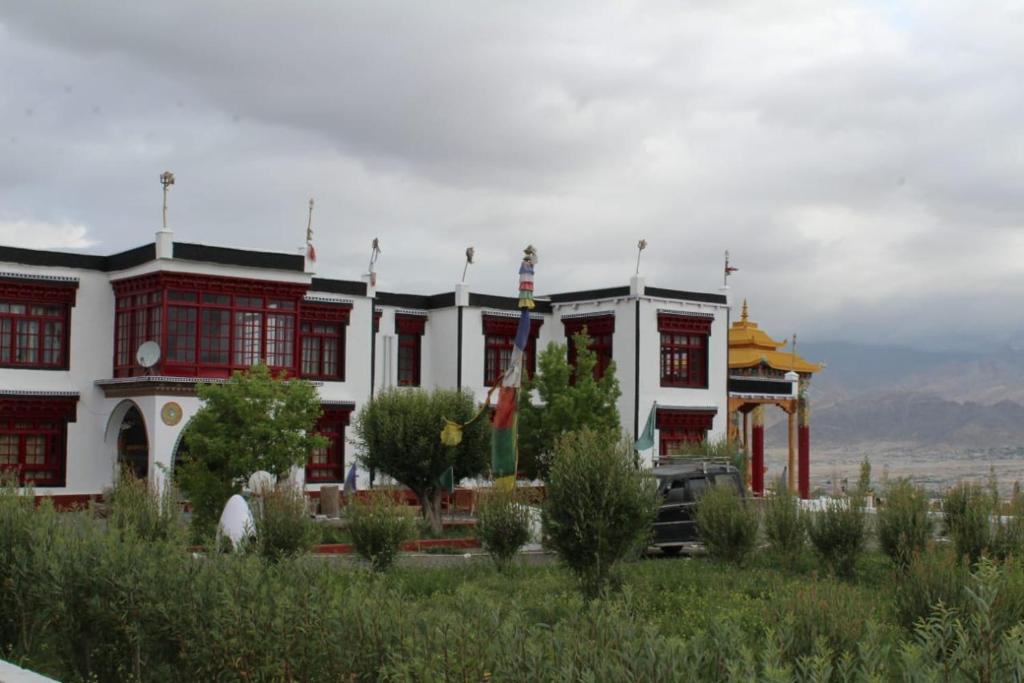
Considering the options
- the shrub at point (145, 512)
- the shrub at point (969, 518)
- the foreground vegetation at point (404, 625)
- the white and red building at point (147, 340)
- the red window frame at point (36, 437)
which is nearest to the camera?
the foreground vegetation at point (404, 625)

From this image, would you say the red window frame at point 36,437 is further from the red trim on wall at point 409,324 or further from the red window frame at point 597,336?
the red window frame at point 597,336

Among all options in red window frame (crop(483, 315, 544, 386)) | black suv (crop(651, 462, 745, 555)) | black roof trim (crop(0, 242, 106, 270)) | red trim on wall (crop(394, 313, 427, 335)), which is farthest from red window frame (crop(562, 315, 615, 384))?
black suv (crop(651, 462, 745, 555))

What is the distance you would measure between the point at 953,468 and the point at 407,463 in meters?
125

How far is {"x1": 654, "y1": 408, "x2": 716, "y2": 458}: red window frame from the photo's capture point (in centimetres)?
4162

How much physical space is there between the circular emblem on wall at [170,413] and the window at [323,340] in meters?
5.80

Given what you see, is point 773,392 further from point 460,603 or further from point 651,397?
point 460,603

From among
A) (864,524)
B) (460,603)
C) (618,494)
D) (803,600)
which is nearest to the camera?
(460,603)

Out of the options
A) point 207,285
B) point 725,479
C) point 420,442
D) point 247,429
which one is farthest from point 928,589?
point 207,285

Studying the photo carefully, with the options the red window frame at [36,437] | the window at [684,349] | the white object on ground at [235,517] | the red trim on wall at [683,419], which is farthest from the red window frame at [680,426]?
the white object on ground at [235,517]

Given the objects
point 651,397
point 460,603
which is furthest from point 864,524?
point 651,397

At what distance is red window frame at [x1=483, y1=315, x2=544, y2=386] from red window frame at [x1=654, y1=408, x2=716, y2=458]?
5032 millimetres

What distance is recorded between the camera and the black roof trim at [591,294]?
41700mm

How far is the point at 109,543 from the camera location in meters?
11.8

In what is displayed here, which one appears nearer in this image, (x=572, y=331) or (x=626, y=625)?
(x=626, y=625)
